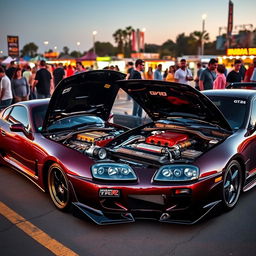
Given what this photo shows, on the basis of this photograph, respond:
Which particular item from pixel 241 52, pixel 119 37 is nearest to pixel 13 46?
pixel 241 52

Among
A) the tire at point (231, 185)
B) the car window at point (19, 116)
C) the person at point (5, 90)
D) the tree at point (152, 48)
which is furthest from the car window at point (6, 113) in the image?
the tree at point (152, 48)

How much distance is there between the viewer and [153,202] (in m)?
3.37

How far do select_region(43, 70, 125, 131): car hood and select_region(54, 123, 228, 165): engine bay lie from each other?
1.33ft

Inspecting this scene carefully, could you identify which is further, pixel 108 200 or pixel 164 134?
pixel 164 134

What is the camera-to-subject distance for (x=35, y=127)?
4.61 meters

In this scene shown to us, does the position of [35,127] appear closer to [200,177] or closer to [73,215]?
[73,215]

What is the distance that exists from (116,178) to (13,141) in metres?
2.23

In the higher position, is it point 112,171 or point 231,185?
point 112,171

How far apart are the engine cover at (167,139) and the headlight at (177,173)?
74 cm

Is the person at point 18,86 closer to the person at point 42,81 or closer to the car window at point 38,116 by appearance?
the person at point 42,81

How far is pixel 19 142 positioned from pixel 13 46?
55.2 ft

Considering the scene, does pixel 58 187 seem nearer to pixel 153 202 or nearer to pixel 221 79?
pixel 153 202

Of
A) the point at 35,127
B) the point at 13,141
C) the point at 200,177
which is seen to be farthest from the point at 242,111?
the point at 13,141

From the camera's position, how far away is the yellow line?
3.11 m
